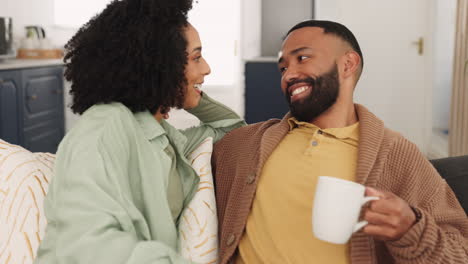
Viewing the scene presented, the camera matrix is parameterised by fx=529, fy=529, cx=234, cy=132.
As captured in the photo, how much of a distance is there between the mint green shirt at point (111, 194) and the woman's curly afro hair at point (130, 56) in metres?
0.05

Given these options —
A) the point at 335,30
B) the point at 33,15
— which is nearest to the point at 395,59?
the point at 33,15

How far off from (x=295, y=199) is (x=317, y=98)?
33cm

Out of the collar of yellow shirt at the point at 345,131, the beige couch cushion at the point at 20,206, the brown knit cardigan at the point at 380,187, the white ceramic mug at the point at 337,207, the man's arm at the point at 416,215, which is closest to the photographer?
the white ceramic mug at the point at 337,207

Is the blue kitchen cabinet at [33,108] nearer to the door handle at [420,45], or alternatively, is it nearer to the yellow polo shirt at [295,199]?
the yellow polo shirt at [295,199]

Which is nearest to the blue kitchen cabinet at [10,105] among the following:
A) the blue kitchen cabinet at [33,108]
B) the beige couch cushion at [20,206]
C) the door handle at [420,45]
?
the blue kitchen cabinet at [33,108]

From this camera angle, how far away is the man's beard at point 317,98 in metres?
1.48

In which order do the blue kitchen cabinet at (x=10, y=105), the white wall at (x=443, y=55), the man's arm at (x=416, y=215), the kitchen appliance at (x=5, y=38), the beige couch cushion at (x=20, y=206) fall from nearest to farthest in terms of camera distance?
the man's arm at (x=416, y=215)
the beige couch cushion at (x=20, y=206)
the blue kitchen cabinet at (x=10, y=105)
the kitchen appliance at (x=5, y=38)
the white wall at (x=443, y=55)

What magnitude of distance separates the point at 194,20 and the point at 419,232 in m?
5.26

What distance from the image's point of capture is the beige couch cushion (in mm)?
1151

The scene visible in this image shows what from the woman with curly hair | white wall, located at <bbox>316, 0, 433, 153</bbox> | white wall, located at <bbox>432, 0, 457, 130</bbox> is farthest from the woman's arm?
white wall, located at <bbox>316, 0, 433, 153</bbox>

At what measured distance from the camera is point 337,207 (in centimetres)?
80

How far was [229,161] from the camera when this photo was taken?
147 cm

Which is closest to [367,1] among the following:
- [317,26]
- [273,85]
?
[273,85]

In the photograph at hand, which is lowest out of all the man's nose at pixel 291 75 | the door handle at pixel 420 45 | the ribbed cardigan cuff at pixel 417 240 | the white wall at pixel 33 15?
the ribbed cardigan cuff at pixel 417 240
